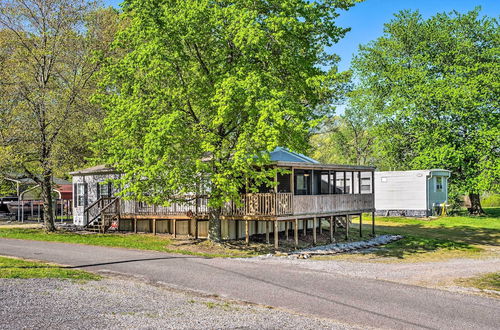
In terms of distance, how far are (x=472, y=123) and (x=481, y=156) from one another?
2723 millimetres

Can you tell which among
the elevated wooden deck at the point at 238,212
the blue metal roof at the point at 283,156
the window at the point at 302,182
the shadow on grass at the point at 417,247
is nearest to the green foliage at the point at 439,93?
the shadow on grass at the point at 417,247

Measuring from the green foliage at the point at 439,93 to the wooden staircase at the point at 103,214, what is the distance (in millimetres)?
23939

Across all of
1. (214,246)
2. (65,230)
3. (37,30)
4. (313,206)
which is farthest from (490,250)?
(37,30)

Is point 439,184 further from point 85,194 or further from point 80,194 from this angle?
point 80,194

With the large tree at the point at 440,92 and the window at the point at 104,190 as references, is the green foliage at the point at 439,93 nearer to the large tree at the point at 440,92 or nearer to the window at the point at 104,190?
the large tree at the point at 440,92

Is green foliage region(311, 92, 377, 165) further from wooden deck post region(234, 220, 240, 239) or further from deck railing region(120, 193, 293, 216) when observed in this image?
deck railing region(120, 193, 293, 216)

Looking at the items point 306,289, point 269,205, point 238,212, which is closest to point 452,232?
point 269,205

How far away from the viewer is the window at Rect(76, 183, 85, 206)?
1176 inches

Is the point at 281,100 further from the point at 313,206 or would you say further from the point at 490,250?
the point at 490,250

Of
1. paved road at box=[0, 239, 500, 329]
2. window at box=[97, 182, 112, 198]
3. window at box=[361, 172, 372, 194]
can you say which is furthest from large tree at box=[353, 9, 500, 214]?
paved road at box=[0, 239, 500, 329]

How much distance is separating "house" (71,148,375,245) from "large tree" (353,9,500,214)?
1308 centimetres

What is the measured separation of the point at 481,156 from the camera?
124 ft

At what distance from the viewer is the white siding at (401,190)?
36.8 meters

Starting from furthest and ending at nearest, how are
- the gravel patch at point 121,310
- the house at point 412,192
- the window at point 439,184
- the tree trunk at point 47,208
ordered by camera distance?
the window at point 439,184, the house at point 412,192, the tree trunk at point 47,208, the gravel patch at point 121,310
